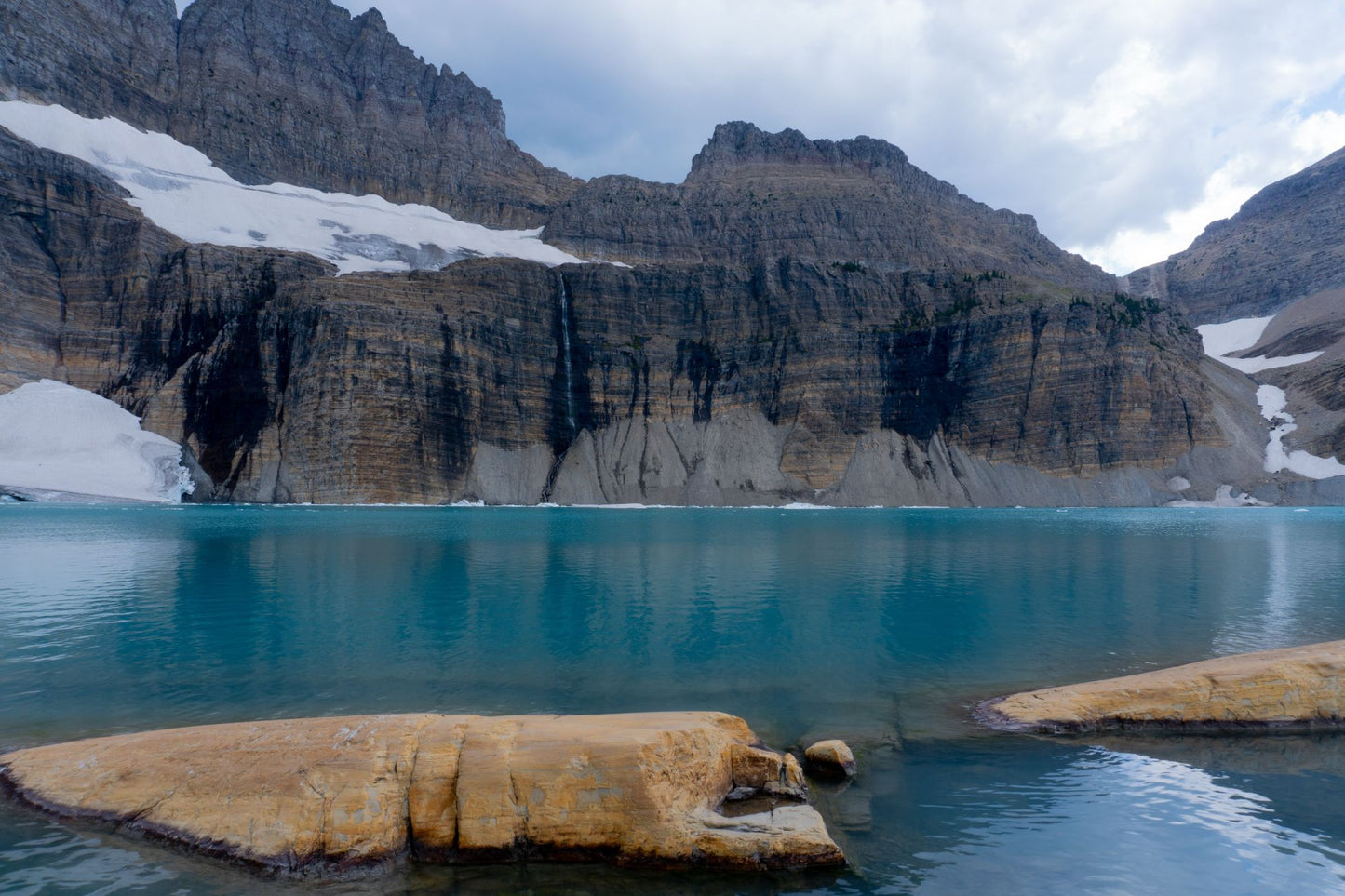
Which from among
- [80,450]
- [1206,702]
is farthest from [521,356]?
[1206,702]

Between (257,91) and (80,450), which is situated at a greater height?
(257,91)

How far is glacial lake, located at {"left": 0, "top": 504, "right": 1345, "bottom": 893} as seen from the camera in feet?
28.1

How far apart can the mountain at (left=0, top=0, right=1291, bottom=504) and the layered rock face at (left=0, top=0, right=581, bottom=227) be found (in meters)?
0.98

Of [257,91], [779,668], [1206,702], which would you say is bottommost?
[779,668]

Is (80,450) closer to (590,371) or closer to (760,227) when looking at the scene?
(590,371)

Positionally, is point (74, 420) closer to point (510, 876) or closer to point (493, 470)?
point (493, 470)

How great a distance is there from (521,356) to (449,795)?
12511 centimetres

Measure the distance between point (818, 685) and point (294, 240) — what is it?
165320 millimetres

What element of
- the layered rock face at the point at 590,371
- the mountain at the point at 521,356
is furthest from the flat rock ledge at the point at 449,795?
the layered rock face at the point at 590,371

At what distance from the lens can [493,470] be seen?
11938cm

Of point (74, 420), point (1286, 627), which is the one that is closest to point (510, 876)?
point (1286, 627)

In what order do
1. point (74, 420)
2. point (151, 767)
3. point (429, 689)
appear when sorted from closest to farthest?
point (151, 767)
point (429, 689)
point (74, 420)

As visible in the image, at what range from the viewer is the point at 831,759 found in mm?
11297

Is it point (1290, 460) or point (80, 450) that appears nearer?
point (80, 450)
